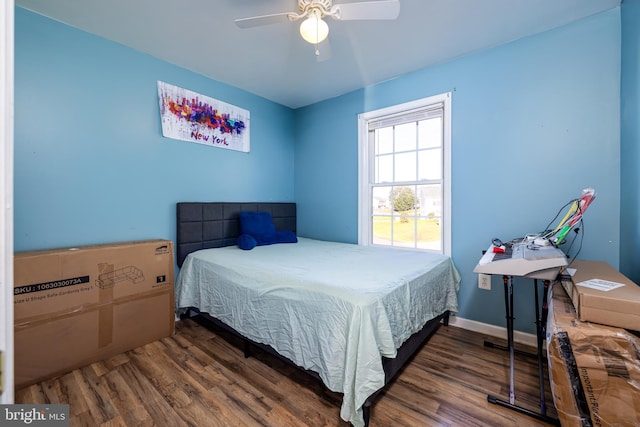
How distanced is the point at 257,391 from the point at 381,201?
7.39ft

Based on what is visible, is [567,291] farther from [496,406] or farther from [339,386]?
[339,386]

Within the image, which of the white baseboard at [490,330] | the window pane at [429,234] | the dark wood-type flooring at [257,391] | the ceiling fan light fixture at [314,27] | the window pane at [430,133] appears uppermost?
the ceiling fan light fixture at [314,27]

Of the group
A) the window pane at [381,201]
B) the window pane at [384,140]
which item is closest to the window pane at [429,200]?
the window pane at [381,201]

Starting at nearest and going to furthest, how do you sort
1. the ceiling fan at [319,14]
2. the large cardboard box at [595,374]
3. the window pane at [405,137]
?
the large cardboard box at [595,374] → the ceiling fan at [319,14] → the window pane at [405,137]

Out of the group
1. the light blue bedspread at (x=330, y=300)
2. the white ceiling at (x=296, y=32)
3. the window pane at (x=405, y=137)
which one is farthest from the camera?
the window pane at (x=405, y=137)

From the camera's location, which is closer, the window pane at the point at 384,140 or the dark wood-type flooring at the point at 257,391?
the dark wood-type flooring at the point at 257,391

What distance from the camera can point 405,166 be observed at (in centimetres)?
294

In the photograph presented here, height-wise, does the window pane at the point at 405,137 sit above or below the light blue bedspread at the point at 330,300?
above

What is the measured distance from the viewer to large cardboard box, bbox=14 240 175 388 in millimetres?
1689

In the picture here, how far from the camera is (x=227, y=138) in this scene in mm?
3074

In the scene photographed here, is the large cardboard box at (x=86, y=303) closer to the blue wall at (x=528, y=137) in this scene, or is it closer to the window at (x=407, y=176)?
the window at (x=407, y=176)

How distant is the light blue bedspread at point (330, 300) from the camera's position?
1326 millimetres

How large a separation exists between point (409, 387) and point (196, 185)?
266 centimetres

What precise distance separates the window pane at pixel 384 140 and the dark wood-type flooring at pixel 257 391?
2.10 meters
